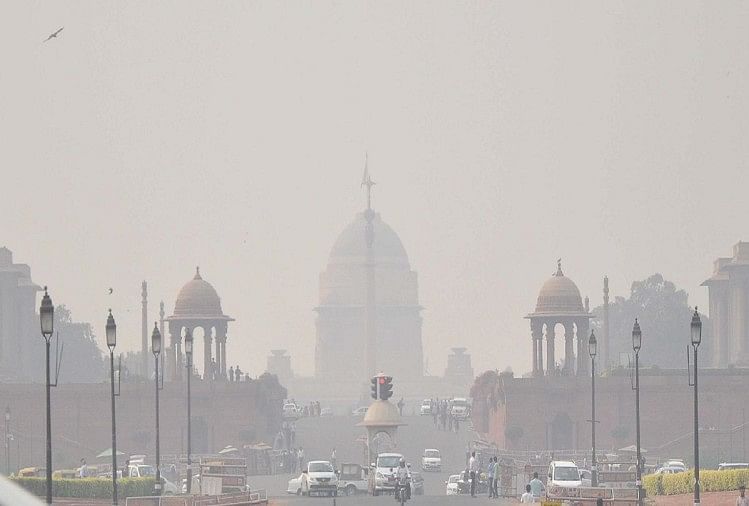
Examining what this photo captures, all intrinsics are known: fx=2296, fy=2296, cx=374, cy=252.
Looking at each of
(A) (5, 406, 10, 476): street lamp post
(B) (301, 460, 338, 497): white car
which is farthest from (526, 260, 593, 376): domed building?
(B) (301, 460, 338, 497): white car

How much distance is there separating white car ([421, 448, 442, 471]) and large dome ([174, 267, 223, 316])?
1680 centimetres

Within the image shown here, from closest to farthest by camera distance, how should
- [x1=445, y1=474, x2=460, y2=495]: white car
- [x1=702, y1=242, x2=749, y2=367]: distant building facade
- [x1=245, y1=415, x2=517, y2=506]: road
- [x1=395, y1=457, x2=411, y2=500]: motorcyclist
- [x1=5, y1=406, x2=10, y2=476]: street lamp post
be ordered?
[x1=395, y1=457, x2=411, y2=500]: motorcyclist < [x1=445, y1=474, x2=460, y2=495]: white car < [x1=245, y1=415, x2=517, y2=506]: road < [x1=5, y1=406, x2=10, y2=476]: street lamp post < [x1=702, y1=242, x2=749, y2=367]: distant building facade

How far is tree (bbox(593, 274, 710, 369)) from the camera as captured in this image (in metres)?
150

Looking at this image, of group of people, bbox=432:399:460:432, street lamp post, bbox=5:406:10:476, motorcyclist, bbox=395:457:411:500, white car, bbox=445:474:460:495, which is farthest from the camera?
group of people, bbox=432:399:460:432

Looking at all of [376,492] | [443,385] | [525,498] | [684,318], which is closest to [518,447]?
[376,492]

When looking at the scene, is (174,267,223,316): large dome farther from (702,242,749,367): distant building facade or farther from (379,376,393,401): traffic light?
(702,242,749,367): distant building facade

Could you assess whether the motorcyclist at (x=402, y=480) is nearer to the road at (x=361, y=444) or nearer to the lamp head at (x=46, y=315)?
the road at (x=361, y=444)

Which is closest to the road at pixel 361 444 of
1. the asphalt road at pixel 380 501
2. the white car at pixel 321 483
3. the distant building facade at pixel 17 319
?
the white car at pixel 321 483

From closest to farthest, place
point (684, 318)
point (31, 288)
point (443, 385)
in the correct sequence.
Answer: point (31, 288), point (684, 318), point (443, 385)

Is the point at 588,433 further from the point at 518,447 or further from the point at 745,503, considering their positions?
the point at 745,503

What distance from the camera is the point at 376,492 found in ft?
198

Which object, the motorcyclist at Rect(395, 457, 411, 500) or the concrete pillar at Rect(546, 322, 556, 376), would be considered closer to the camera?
the motorcyclist at Rect(395, 457, 411, 500)

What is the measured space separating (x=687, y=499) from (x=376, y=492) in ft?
42.1

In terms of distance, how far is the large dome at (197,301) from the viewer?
10288cm
